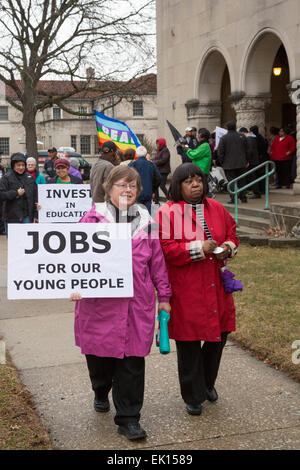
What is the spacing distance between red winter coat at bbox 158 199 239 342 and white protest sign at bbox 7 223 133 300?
0.35 m

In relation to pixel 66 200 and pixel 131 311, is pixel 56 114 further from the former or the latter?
pixel 131 311

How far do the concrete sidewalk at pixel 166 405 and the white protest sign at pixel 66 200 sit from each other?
3444 mm

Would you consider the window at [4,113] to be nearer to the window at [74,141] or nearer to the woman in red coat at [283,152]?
the window at [74,141]

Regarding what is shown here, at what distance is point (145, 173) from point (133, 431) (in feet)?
25.1

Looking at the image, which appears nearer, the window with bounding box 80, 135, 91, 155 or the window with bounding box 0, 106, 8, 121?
the window with bounding box 80, 135, 91, 155

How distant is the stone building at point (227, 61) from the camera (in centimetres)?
1505

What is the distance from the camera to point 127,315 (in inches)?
155

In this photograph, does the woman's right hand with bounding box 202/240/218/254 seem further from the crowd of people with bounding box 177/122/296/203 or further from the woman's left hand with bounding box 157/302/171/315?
the crowd of people with bounding box 177/122/296/203

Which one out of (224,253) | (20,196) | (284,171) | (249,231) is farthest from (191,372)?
(284,171)

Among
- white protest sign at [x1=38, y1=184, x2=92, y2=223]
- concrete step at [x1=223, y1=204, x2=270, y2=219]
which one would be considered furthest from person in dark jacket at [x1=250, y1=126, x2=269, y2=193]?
white protest sign at [x1=38, y1=184, x2=92, y2=223]

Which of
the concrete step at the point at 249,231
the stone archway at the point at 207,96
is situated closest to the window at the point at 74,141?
the stone archway at the point at 207,96

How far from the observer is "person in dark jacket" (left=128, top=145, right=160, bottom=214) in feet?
36.3

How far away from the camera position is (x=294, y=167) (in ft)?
52.9
